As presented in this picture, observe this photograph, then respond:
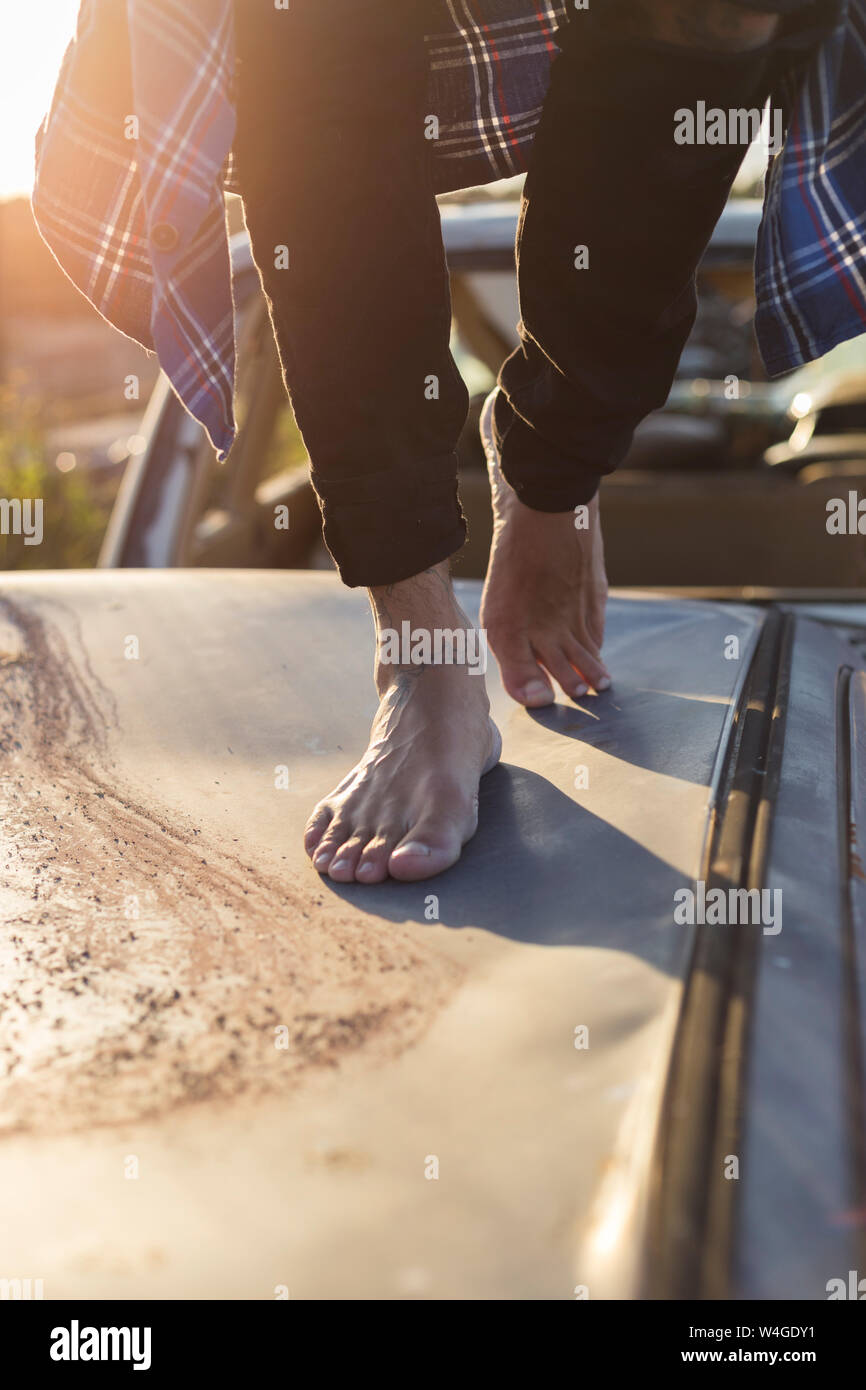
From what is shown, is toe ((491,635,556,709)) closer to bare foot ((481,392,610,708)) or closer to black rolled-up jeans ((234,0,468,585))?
bare foot ((481,392,610,708))

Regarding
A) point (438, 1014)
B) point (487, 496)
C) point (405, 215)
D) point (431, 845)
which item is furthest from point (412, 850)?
point (487, 496)

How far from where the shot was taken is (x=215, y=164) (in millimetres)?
1014

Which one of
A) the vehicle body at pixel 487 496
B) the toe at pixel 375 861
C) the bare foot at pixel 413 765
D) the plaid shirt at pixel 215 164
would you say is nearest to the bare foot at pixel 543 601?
the bare foot at pixel 413 765

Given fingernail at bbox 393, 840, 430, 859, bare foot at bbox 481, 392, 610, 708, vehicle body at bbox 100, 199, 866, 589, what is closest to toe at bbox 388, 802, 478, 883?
fingernail at bbox 393, 840, 430, 859

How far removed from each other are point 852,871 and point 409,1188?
40 centimetres

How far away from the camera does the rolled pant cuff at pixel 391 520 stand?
109 cm

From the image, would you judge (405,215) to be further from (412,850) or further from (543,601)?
(412,850)

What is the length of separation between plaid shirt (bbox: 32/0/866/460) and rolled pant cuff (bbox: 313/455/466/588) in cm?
14

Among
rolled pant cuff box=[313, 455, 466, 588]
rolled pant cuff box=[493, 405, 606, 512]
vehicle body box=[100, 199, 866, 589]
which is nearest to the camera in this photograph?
rolled pant cuff box=[313, 455, 466, 588]

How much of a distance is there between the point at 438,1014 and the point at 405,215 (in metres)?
0.73

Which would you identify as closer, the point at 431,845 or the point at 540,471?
the point at 431,845

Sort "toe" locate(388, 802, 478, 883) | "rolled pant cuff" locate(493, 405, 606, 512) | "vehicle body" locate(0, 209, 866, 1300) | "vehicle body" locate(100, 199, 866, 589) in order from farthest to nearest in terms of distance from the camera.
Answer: "vehicle body" locate(100, 199, 866, 589)
"rolled pant cuff" locate(493, 405, 606, 512)
"toe" locate(388, 802, 478, 883)
"vehicle body" locate(0, 209, 866, 1300)

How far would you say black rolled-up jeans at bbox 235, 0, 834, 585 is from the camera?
3.42ft
